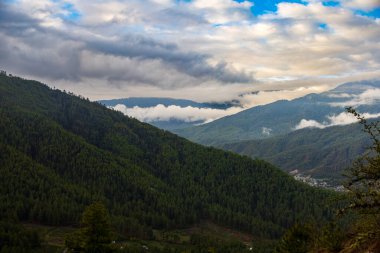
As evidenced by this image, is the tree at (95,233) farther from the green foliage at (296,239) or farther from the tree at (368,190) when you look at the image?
the tree at (368,190)

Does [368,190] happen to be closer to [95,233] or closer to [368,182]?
[368,182]

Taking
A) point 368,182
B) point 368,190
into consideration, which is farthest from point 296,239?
point 368,190

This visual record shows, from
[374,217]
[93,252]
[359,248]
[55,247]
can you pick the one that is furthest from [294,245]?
[55,247]

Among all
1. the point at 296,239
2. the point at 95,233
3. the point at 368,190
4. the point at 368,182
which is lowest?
the point at 296,239

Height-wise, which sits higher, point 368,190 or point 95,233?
point 368,190

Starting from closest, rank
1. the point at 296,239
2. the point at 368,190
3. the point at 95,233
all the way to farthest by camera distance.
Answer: the point at 368,190, the point at 95,233, the point at 296,239

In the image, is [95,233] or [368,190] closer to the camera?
[368,190]

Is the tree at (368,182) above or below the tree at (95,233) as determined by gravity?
above

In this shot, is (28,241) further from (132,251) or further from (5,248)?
(132,251)

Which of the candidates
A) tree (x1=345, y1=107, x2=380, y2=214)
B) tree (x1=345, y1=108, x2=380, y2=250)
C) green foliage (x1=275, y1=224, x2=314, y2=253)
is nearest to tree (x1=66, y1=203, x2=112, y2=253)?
green foliage (x1=275, y1=224, x2=314, y2=253)

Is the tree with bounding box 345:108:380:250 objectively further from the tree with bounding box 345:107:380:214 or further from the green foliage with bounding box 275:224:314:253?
the green foliage with bounding box 275:224:314:253

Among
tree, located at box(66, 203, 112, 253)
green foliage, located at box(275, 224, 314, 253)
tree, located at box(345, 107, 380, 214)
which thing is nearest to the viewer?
tree, located at box(345, 107, 380, 214)

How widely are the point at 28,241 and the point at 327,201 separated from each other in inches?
7873

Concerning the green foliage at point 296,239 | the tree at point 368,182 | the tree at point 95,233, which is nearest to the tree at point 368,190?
the tree at point 368,182
